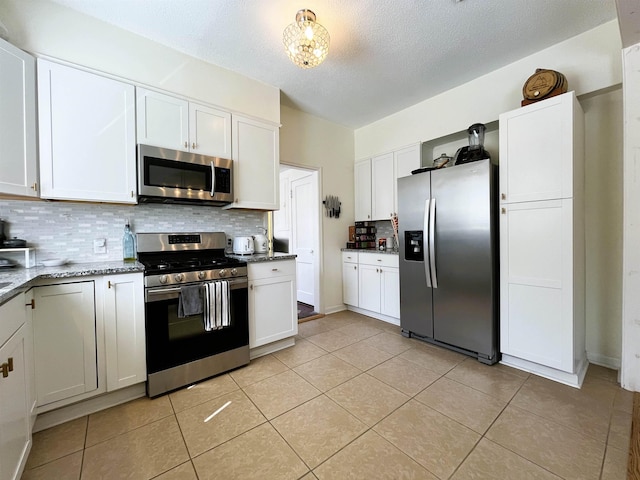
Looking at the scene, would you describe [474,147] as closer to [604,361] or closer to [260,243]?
[604,361]

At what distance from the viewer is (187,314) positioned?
6.50 ft

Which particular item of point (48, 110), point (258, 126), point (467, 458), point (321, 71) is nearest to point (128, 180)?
point (48, 110)

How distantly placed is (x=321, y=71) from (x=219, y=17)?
1012 mm

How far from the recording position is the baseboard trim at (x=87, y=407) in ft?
5.38

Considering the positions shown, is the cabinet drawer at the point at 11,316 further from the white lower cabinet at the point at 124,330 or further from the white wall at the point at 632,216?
the white wall at the point at 632,216

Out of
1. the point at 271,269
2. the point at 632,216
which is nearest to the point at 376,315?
the point at 271,269

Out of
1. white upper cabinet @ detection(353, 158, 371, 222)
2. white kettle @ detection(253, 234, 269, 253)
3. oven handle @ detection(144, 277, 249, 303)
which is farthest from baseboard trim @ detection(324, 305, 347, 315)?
oven handle @ detection(144, 277, 249, 303)

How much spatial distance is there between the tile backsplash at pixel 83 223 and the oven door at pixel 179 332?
720mm

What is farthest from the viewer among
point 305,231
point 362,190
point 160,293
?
point 305,231

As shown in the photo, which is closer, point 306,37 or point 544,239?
point 306,37

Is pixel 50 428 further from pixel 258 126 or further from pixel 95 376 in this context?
pixel 258 126

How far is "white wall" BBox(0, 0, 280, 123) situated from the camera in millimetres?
1771

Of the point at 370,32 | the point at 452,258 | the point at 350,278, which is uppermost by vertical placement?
the point at 370,32

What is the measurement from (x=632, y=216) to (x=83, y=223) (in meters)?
4.06
